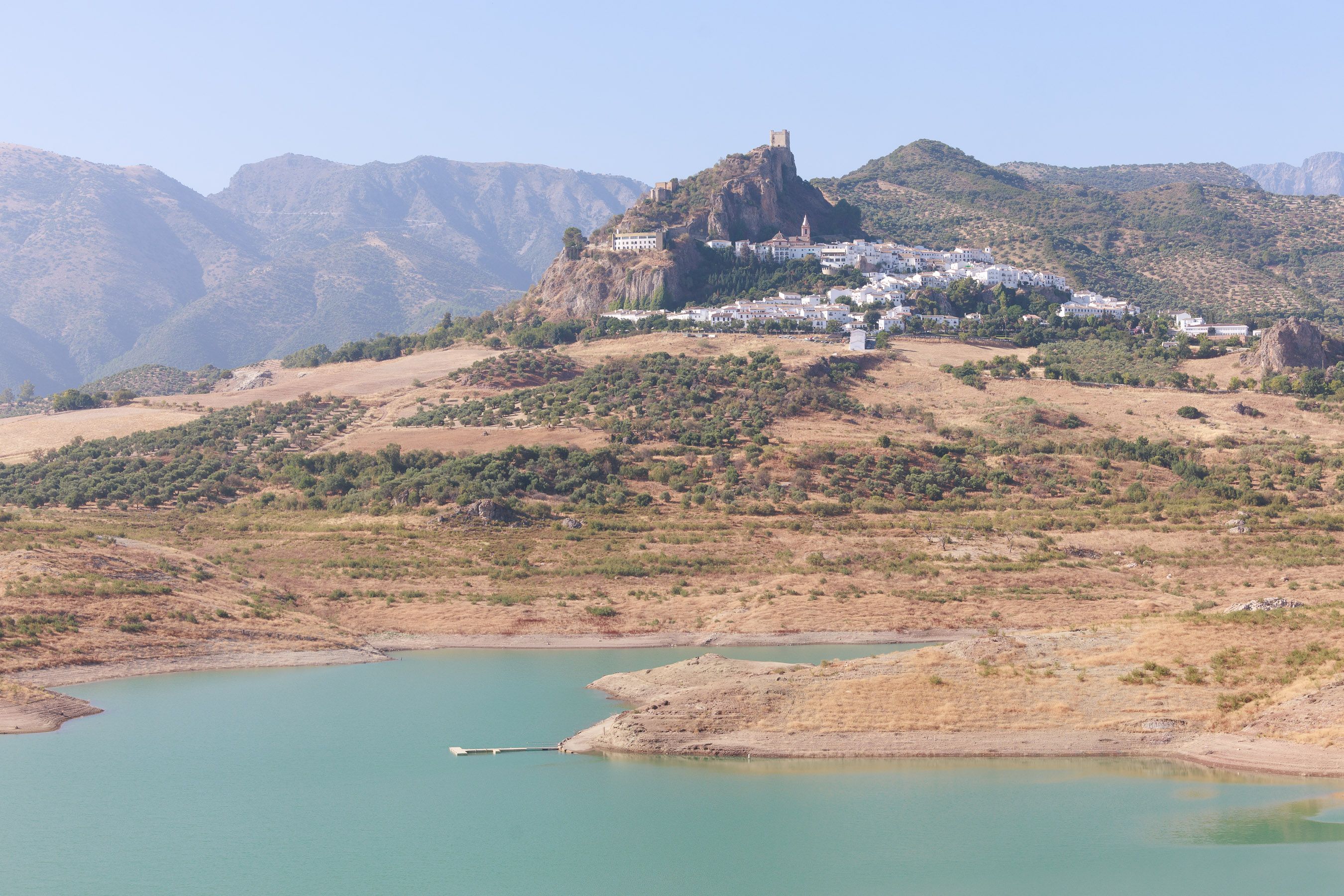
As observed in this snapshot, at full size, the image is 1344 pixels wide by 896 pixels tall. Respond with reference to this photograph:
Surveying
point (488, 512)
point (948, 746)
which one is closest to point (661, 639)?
point (948, 746)

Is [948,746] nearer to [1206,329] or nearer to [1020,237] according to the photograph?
[1206,329]

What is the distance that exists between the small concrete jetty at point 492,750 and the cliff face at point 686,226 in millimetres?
89882

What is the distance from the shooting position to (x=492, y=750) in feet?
112

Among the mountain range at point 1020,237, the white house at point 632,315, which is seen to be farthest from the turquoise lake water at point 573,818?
the mountain range at point 1020,237

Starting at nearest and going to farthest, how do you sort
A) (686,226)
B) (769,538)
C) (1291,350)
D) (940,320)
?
(769,538) < (1291,350) < (940,320) < (686,226)

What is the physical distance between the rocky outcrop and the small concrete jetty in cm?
7857

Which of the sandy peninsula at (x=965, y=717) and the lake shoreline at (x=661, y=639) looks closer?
the sandy peninsula at (x=965, y=717)

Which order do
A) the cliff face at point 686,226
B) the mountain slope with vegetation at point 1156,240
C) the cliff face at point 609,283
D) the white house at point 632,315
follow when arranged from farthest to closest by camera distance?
the mountain slope with vegetation at point 1156,240
the cliff face at point 686,226
the cliff face at point 609,283
the white house at point 632,315

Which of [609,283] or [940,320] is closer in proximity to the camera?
[940,320]

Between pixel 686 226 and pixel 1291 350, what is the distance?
64.9 meters

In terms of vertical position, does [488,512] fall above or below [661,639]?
above

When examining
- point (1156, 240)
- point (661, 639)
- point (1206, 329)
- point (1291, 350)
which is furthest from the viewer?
point (1156, 240)

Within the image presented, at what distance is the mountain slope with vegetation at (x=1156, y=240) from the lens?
155750 mm

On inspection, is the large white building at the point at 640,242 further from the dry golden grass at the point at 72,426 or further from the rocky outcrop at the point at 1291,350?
the rocky outcrop at the point at 1291,350
